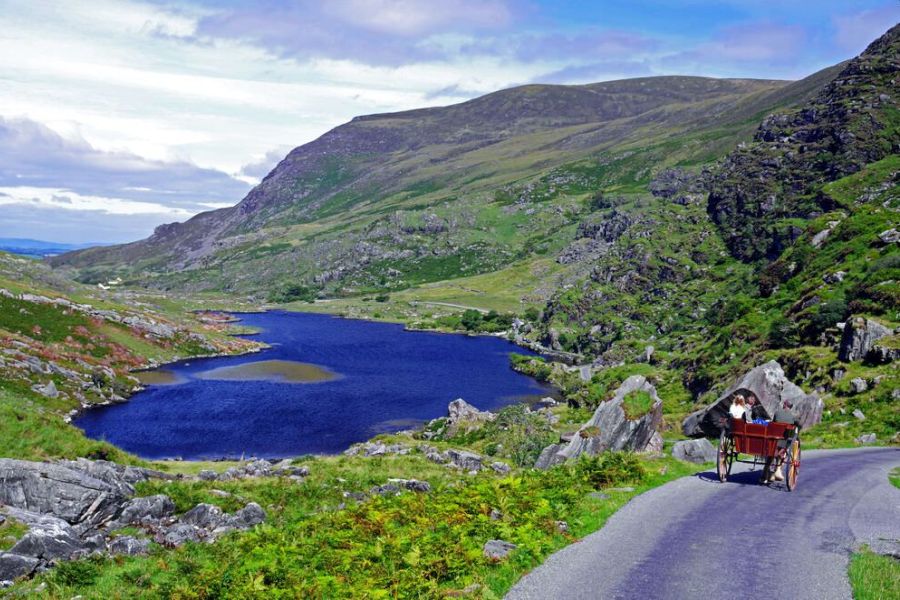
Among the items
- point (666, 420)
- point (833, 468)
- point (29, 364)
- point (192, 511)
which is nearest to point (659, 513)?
point (833, 468)

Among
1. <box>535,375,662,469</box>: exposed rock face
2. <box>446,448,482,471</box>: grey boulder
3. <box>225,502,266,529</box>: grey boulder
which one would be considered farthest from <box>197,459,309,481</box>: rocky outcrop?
<box>535,375,662,469</box>: exposed rock face

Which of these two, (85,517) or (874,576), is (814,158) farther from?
(85,517)

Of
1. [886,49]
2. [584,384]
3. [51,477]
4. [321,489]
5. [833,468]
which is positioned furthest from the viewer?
[886,49]

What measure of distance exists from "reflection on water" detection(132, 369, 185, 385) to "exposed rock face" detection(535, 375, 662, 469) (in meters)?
98.8

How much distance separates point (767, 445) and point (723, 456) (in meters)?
1.80

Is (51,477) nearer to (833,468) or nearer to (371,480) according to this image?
(371,480)

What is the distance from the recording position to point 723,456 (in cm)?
2367

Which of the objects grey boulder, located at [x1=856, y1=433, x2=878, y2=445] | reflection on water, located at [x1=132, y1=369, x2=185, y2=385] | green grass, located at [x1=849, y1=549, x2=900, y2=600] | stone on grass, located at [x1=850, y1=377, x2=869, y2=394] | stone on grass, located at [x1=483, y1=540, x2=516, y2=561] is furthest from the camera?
reflection on water, located at [x1=132, y1=369, x2=185, y2=385]

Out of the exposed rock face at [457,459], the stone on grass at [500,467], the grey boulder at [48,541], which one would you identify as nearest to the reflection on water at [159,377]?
the exposed rock face at [457,459]

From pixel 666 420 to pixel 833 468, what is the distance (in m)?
32.5

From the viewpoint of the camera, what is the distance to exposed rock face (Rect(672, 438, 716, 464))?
3123 cm

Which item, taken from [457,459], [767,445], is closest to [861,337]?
[457,459]

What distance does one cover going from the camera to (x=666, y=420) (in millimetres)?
60094

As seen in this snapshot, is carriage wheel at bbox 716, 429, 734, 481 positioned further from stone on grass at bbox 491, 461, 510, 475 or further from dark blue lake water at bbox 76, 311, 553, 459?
dark blue lake water at bbox 76, 311, 553, 459
